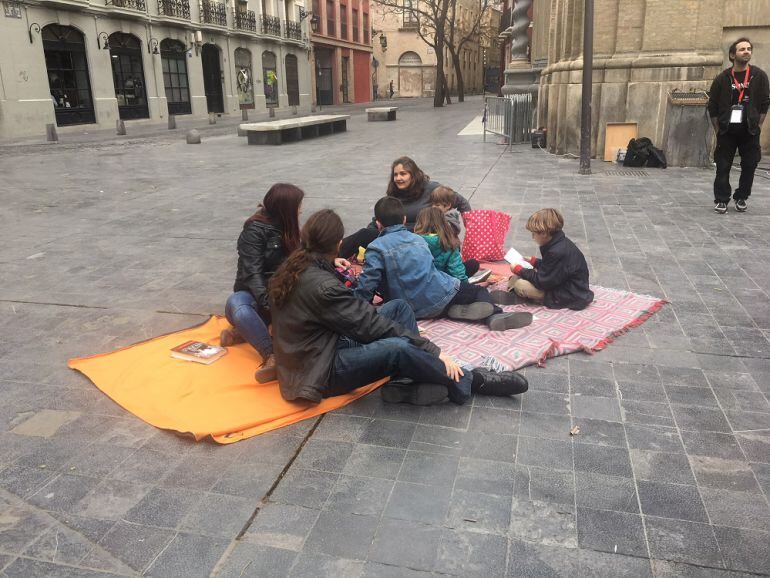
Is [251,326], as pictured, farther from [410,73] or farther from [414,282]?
[410,73]

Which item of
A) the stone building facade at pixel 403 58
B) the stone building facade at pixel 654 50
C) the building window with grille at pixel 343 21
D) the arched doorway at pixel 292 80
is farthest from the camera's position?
Result: the stone building facade at pixel 403 58

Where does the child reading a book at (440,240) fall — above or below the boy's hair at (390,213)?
below

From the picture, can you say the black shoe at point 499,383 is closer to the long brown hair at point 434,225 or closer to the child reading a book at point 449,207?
the long brown hair at point 434,225

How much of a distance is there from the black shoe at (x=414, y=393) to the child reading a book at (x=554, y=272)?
1.74 metres

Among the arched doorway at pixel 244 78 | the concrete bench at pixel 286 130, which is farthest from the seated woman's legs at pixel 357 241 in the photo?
the arched doorway at pixel 244 78

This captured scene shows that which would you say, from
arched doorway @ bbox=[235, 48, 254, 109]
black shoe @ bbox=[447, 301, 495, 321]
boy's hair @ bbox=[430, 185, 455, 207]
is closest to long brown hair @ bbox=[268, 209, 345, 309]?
black shoe @ bbox=[447, 301, 495, 321]

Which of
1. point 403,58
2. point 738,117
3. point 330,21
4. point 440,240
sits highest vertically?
point 330,21

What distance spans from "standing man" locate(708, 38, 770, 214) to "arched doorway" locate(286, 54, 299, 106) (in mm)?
38282

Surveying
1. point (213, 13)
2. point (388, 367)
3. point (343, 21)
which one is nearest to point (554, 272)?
point (388, 367)

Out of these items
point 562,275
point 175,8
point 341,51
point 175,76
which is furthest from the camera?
point 341,51

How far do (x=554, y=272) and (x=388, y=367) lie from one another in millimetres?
1940

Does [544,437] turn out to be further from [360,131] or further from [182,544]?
[360,131]

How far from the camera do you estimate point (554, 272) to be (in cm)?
489

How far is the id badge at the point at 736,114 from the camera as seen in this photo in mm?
8091
